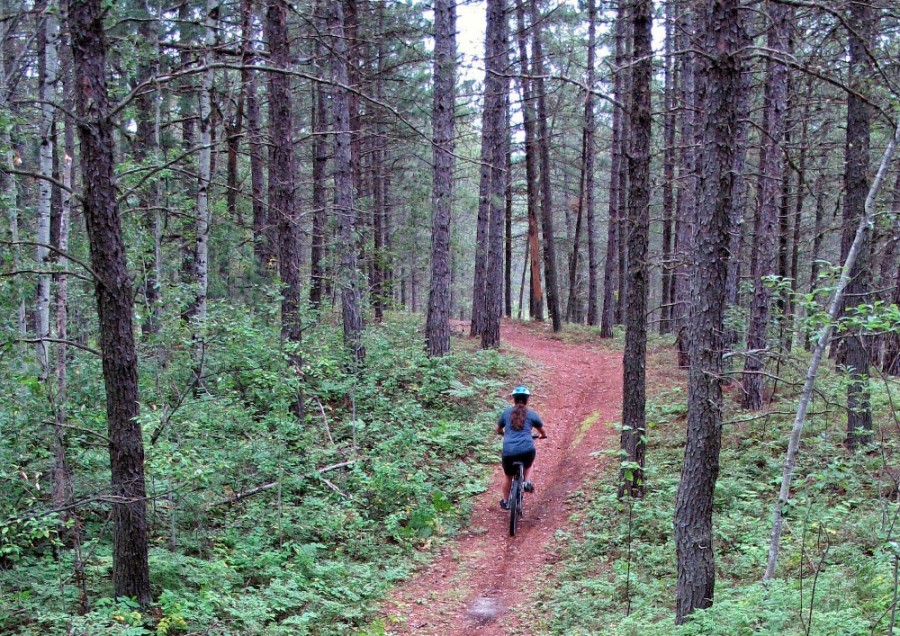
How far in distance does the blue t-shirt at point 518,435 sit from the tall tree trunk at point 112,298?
5.14 metres

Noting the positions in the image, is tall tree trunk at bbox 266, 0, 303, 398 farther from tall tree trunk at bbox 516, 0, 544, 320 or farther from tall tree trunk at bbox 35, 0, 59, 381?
tall tree trunk at bbox 516, 0, 544, 320

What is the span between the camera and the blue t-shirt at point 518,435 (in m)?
9.08

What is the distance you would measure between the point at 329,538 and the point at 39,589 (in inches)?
132

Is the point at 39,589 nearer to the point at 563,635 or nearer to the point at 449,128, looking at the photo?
the point at 563,635

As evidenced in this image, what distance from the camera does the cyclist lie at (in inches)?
357

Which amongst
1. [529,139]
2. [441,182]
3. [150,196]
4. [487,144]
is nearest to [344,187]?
[441,182]

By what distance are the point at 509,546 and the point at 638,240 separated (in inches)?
180

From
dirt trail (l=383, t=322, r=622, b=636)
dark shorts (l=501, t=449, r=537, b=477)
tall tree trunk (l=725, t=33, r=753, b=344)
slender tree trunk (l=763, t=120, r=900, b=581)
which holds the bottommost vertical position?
dirt trail (l=383, t=322, r=622, b=636)

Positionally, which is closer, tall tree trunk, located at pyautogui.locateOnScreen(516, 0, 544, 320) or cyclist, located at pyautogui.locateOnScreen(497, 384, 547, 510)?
cyclist, located at pyautogui.locateOnScreen(497, 384, 547, 510)

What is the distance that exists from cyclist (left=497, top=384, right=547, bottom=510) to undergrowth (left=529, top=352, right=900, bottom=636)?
1110 mm

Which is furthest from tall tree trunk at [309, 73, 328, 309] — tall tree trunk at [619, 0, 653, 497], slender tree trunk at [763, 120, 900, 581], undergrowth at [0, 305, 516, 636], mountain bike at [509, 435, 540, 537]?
slender tree trunk at [763, 120, 900, 581]

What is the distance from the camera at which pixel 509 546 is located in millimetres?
8633

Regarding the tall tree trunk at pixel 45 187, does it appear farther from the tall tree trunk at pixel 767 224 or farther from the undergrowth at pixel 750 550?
the tall tree trunk at pixel 767 224

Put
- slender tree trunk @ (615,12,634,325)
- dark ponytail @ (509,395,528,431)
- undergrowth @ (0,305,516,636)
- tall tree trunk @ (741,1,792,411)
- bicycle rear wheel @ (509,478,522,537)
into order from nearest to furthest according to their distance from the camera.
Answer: undergrowth @ (0,305,516,636) → bicycle rear wheel @ (509,478,522,537) → dark ponytail @ (509,395,528,431) → tall tree trunk @ (741,1,792,411) → slender tree trunk @ (615,12,634,325)
